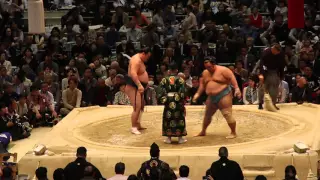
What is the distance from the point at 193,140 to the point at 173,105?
471 mm

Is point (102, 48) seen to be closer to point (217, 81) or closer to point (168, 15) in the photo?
point (168, 15)

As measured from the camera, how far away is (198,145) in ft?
22.5

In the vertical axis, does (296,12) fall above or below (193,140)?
above

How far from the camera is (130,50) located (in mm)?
10250

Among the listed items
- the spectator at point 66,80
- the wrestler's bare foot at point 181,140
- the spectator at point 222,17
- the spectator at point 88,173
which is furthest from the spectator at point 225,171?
the spectator at point 222,17

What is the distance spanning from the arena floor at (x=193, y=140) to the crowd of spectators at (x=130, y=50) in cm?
54

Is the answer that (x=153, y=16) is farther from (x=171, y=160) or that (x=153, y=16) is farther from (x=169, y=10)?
(x=171, y=160)

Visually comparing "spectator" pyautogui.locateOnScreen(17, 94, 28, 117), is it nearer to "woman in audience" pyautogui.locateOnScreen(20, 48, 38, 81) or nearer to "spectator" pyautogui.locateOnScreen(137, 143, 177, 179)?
"woman in audience" pyautogui.locateOnScreen(20, 48, 38, 81)

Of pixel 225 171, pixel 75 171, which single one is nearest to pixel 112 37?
pixel 75 171

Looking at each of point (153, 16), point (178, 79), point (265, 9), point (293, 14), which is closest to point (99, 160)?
point (178, 79)

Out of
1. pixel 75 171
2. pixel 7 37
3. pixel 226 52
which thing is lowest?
pixel 75 171

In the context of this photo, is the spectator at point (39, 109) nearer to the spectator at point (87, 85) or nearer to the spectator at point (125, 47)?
the spectator at point (87, 85)

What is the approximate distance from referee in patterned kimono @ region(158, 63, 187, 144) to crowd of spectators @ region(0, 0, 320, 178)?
75.8 inches

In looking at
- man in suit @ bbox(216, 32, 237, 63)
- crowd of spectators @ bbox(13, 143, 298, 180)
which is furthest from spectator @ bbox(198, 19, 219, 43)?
crowd of spectators @ bbox(13, 143, 298, 180)
